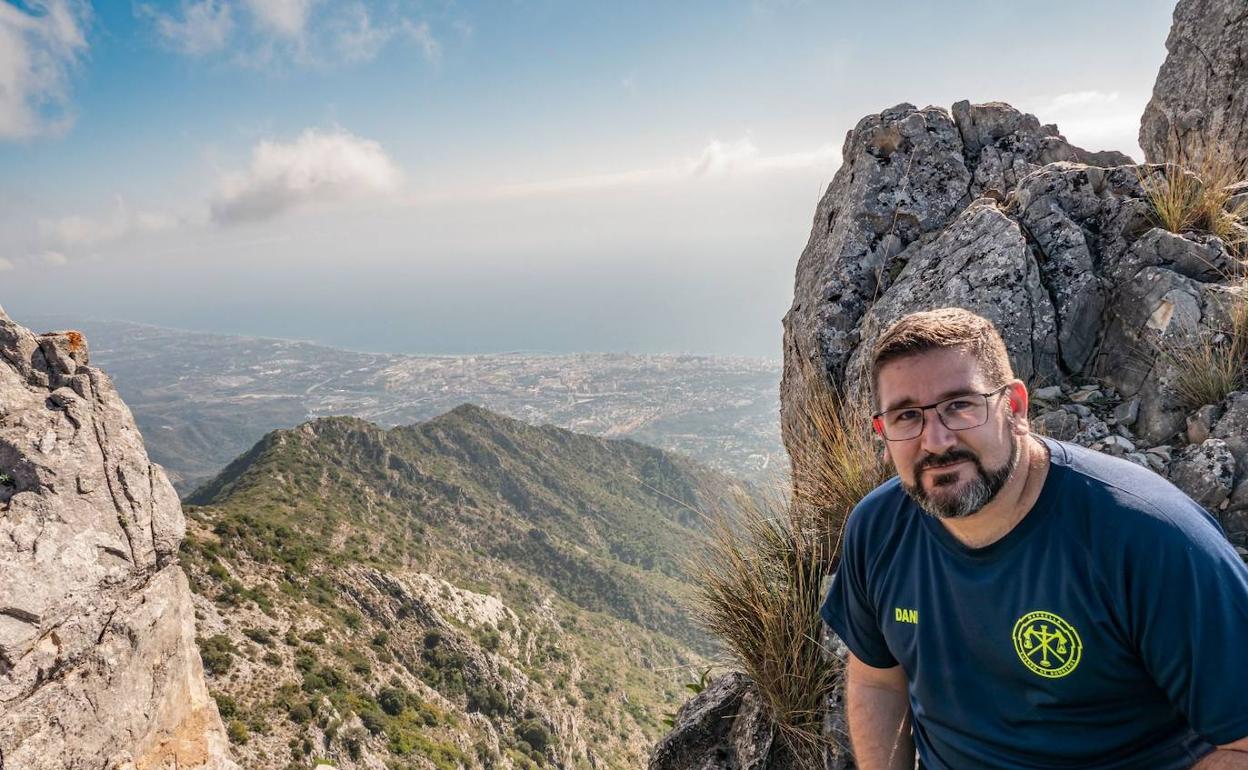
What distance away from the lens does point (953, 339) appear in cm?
204

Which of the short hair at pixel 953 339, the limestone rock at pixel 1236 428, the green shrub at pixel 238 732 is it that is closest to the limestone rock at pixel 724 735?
the short hair at pixel 953 339

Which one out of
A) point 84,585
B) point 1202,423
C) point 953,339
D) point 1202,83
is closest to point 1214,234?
point 1202,423

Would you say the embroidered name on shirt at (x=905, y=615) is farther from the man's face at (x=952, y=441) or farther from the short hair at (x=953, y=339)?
the short hair at (x=953, y=339)

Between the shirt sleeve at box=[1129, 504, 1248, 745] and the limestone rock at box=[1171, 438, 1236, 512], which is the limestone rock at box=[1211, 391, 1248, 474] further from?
the shirt sleeve at box=[1129, 504, 1248, 745]

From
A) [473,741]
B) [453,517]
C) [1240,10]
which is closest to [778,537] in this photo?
[1240,10]

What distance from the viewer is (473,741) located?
3419 centimetres

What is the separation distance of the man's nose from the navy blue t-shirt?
33 centimetres

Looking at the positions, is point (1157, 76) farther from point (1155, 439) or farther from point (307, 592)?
point (307, 592)

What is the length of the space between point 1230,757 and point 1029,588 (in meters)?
0.58

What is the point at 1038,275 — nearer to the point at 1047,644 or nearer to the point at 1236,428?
the point at 1236,428

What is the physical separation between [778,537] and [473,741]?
122ft

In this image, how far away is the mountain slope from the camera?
28.5 meters

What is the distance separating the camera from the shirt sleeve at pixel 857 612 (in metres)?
2.45

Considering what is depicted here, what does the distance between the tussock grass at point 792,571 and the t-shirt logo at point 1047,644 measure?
4.84 ft
